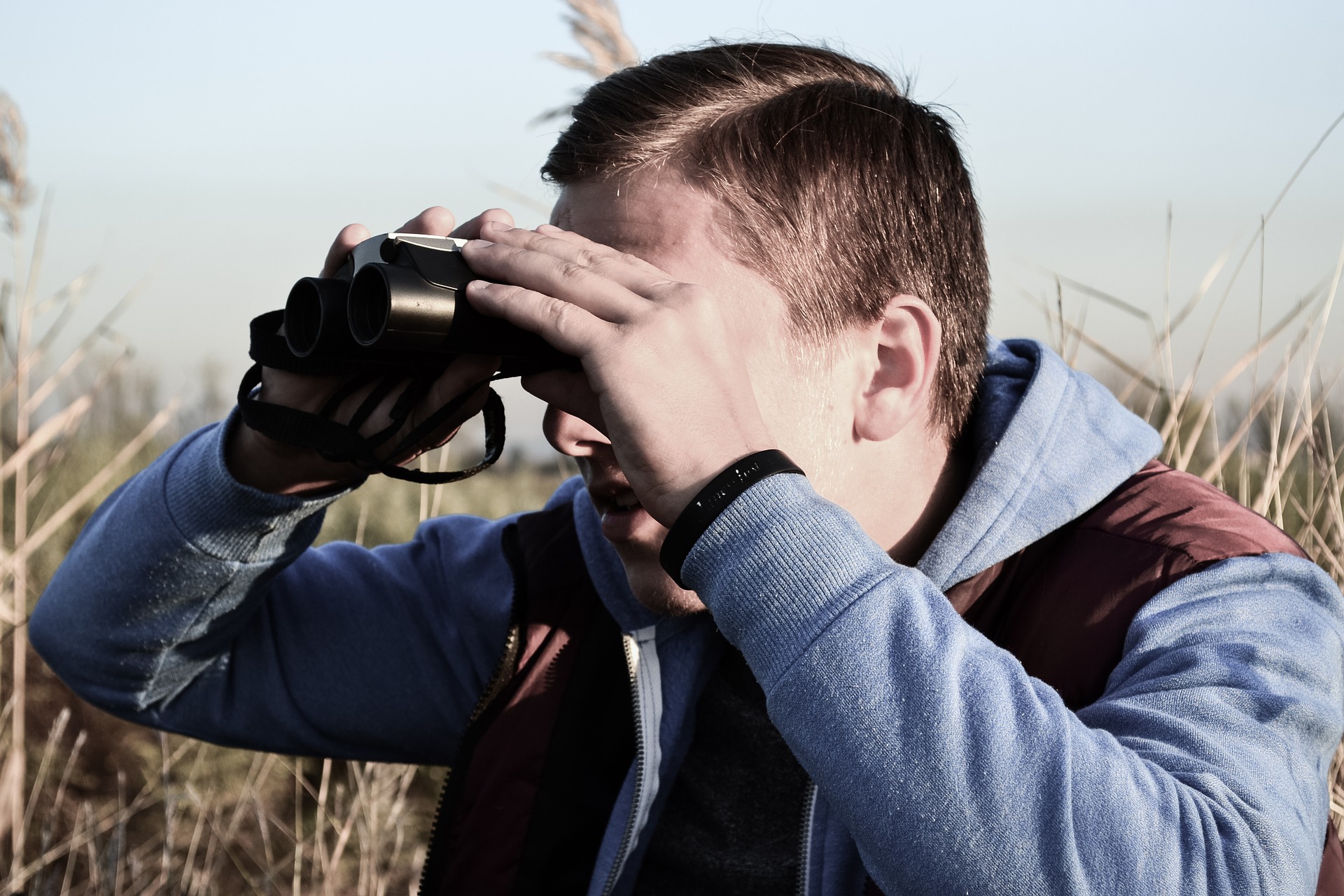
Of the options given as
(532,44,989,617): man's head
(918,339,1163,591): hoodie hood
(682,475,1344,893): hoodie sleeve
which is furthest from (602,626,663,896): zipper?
(682,475,1344,893): hoodie sleeve

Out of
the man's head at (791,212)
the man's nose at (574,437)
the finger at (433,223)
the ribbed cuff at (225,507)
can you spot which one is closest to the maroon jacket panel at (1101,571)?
the man's head at (791,212)

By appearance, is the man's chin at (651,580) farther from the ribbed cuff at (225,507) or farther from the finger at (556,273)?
the ribbed cuff at (225,507)

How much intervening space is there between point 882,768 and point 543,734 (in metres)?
0.81

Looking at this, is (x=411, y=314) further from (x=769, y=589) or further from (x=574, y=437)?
(x=769, y=589)

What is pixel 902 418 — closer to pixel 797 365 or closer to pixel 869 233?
pixel 797 365

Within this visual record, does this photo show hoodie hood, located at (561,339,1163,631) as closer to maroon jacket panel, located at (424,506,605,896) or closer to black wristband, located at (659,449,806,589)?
maroon jacket panel, located at (424,506,605,896)

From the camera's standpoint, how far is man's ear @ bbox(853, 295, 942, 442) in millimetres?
1659

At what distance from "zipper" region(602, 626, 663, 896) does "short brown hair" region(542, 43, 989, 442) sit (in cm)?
55

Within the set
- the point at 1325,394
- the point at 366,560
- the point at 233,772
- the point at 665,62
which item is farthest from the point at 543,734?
the point at 233,772

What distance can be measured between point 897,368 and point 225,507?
3.37 ft

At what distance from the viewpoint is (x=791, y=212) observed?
1712 mm

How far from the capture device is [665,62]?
192cm

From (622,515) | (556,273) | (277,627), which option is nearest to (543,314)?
(556,273)

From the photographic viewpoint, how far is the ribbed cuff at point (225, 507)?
1810 millimetres
